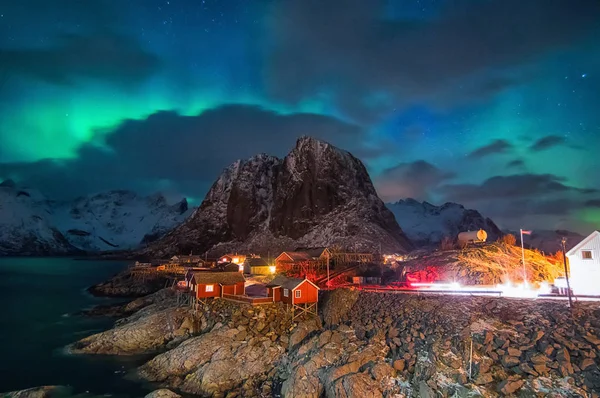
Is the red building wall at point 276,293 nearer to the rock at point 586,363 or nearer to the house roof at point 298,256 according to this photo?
the rock at point 586,363

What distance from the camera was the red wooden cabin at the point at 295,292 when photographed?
4284 cm

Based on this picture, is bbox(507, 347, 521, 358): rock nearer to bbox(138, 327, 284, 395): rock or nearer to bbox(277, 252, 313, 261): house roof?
bbox(138, 327, 284, 395): rock

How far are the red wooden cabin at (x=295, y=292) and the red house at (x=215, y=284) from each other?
720 cm

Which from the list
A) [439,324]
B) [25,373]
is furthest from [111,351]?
[439,324]

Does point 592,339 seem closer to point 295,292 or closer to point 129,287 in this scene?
point 295,292

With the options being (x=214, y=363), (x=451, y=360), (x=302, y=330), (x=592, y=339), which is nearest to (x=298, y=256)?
(x=302, y=330)

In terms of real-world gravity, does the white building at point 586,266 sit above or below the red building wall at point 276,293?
above

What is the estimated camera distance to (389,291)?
143ft

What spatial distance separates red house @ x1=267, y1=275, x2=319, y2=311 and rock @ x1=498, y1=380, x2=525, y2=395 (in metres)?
23.2

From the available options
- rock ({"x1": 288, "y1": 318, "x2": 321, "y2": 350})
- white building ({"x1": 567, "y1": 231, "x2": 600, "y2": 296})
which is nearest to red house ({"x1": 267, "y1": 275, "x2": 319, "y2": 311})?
rock ({"x1": 288, "y1": 318, "x2": 321, "y2": 350})

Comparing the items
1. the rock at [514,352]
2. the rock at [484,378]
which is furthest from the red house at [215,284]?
the rock at [514,352]

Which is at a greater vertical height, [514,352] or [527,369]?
[514,352]

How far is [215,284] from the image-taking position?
49594 millimetres

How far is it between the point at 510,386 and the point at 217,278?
120 feet
